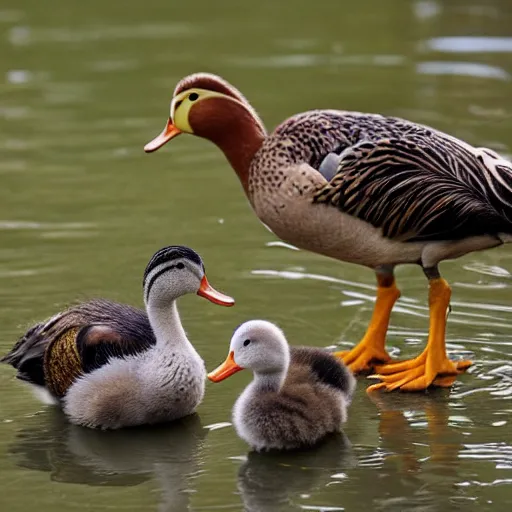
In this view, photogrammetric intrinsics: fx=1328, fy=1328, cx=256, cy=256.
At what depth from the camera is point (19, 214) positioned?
9.62 meters

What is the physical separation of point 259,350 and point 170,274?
627mm

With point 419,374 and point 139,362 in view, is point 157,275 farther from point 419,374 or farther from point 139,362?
point 419,374

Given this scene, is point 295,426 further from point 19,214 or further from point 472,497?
point 19,214

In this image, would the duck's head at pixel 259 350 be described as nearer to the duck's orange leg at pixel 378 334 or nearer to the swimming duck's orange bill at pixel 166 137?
the duck's orange leg at pixel 378 334

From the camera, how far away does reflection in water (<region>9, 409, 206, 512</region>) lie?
5.62 meters

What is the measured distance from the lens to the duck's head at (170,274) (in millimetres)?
6035

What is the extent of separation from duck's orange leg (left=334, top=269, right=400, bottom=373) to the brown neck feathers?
907mm

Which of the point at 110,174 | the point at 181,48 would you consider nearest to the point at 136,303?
the point at 110,174

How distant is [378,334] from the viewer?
702 centimetres

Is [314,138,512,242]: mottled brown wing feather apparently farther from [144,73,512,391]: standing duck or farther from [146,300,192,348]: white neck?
[146,300,192,348]: white neck

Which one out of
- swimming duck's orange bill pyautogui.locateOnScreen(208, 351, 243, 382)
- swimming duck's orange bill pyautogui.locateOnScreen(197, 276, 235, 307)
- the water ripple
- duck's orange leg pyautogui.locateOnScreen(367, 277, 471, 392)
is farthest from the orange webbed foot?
the water ripple

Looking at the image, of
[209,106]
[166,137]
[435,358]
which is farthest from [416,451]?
[166,137]

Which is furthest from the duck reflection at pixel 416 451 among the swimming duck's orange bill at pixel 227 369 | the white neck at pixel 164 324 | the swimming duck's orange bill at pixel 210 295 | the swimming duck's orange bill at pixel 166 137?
the swimming duck's orange bill at pixel 166 137

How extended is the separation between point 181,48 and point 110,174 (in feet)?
→ 18.1
